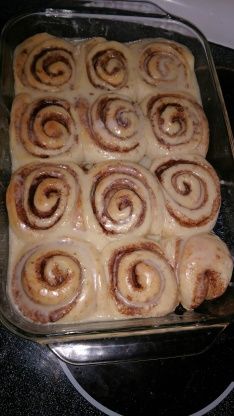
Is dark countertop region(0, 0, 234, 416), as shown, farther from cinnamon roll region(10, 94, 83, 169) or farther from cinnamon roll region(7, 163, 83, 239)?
cinnamon roll region(10, 94, 83, 169)

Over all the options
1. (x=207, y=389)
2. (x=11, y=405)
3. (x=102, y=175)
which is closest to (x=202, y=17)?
(x=102, y=175)

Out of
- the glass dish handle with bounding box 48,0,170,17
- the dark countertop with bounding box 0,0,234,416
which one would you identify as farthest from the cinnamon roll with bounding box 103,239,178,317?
the glass dish handle with bounding box 48,0,170,17

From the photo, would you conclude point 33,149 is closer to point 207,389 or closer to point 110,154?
point 110,154

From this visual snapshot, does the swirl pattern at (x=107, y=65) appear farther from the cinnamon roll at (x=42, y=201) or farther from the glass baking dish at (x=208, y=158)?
the cinnamon roll at (x=42, y=201)

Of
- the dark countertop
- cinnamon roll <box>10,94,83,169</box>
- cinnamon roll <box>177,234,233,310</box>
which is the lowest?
the dark countertop

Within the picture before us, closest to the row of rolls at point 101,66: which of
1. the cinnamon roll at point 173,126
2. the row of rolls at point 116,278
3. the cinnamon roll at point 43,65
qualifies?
the cinnamon roll at point 43,65
